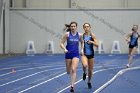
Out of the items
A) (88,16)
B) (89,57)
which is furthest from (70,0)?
(89,57)

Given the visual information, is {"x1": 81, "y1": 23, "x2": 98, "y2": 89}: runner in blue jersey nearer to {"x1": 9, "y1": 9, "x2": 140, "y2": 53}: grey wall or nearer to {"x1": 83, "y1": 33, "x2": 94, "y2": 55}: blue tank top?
{"x1": 83, "y1": 33, "x2": 94, "y2": 55}: blue tank top


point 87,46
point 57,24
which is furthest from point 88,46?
point 57,24

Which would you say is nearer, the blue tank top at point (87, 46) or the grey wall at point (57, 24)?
the blue tank top at point (87, 46)

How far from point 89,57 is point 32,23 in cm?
2241

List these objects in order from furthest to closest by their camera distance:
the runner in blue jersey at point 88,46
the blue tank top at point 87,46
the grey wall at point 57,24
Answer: the grey wall at point 57,24, the blue tank top at point 87,46, the runner in blue jersey at point 88,46

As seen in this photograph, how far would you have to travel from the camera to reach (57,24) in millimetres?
35750

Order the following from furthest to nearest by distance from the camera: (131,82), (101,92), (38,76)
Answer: (38,76)
(131,82)
(101,92)

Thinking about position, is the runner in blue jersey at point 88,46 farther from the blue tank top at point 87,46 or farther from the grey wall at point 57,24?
the grey wall at point 57,24

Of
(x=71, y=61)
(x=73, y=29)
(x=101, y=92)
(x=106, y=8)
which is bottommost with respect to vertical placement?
(x=101, y=92)

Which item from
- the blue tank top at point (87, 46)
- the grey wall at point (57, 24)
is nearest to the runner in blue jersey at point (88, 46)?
the blue tank top at point (87, 46)

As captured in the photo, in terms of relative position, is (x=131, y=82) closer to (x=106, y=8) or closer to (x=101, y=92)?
(x=101, y=92)

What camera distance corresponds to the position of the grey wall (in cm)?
3553

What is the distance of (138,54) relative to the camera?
1339 inches

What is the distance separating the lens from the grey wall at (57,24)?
35531 mm
